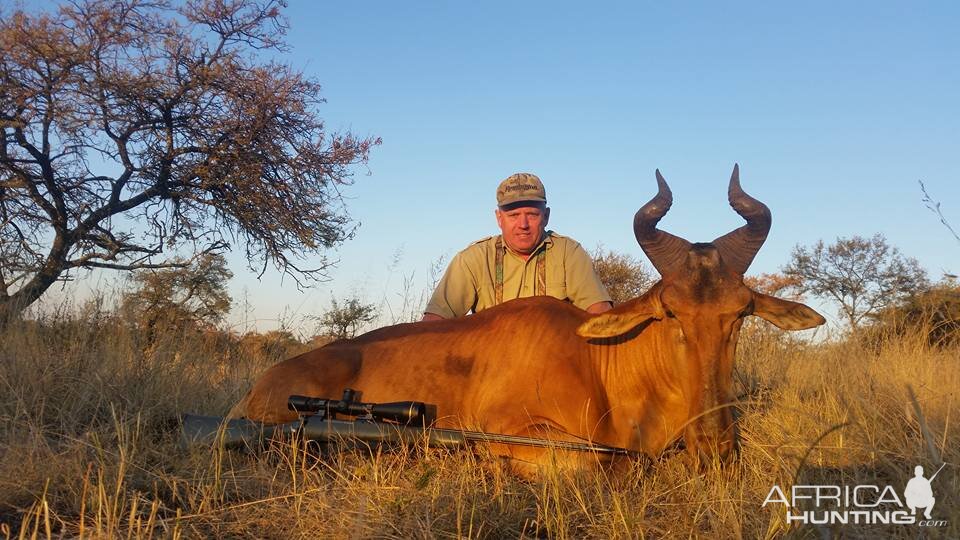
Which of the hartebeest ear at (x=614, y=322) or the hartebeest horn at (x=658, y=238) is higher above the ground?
the hartebeest horn at (x=658, y=238)

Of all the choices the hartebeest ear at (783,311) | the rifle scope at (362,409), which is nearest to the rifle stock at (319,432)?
the rifle scope at (362,409)

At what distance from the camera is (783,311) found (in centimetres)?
444

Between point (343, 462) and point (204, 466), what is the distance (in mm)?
768

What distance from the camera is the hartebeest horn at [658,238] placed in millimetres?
4789

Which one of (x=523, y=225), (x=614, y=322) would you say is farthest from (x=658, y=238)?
(x=523, y=225)

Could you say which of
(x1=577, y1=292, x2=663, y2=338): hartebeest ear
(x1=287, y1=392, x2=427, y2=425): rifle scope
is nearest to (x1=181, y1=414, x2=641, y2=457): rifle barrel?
(x1=287, y1=392, x2=427, y2=425): rifle scope

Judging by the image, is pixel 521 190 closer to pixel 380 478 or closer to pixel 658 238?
pixel 658 238

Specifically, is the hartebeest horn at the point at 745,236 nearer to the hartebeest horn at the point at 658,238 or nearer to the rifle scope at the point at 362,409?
the hartebeest horn at the point at 658,238

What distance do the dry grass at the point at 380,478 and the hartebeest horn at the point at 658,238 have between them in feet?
4.07

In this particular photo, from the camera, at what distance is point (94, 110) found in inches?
488

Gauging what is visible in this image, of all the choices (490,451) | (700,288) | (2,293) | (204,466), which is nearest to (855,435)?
(700,288)

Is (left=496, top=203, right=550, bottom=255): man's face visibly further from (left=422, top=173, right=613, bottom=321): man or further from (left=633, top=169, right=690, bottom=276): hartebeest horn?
(left=633, top=169, right=690, bottom=276): hartebeest horn

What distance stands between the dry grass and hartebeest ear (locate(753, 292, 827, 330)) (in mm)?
707

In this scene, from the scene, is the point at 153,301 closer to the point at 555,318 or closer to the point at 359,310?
the point at 359,310
